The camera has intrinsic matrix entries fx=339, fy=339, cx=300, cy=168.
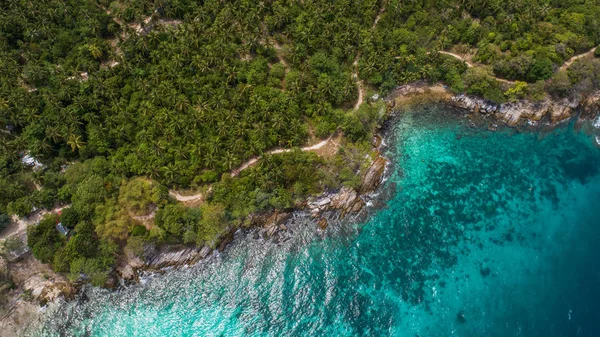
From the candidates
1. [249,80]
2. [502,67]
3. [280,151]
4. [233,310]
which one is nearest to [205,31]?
[249,80]

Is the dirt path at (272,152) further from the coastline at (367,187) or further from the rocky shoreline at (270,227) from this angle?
the rocky shoreline at (270,227)

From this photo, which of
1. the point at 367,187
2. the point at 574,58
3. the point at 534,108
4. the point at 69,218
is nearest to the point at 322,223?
the point at 367,187

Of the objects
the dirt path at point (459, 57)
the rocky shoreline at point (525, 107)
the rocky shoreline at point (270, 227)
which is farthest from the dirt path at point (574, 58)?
the rocky shoreline at point (270, 227)

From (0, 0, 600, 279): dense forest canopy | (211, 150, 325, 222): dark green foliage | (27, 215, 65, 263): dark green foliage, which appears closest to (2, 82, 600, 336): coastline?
(211, 150, 325, 222): dark green foliage

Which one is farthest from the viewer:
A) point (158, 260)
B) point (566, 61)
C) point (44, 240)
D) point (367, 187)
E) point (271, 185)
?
point (566, 61)

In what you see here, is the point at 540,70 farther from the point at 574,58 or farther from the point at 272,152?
the point at 272,152

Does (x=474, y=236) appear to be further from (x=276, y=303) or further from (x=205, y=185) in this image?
(x=205, y=185)
